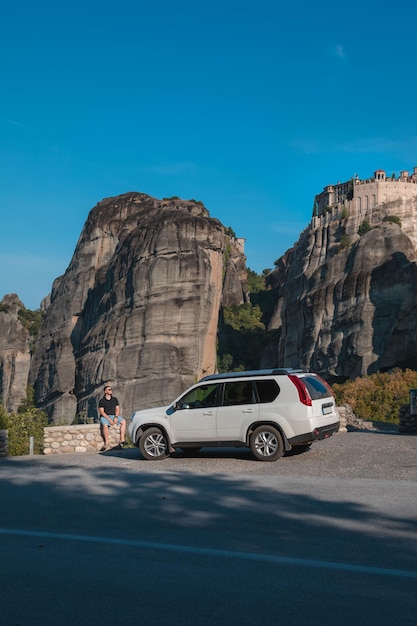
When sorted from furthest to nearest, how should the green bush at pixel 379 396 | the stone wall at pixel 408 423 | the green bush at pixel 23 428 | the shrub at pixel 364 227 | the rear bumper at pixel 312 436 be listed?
the shrub at pixel 364 227 < the green bush at pixel 379 396 < the green bush at pixel 23 428 < the stone wall at pixel 408 423 < the rear bumper at pixel 312 436

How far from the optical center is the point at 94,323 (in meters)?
73.8

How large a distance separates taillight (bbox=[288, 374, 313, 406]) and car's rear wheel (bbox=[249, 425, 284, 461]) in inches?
31.4

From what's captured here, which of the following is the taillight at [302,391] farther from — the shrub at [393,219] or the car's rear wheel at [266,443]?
the shrub at [393,219]

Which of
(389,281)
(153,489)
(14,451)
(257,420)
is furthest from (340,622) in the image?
(389,281)

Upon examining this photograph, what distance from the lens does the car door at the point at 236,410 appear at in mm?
13141

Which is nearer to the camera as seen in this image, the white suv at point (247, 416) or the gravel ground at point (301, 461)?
the gravel ground at point (301, 461)

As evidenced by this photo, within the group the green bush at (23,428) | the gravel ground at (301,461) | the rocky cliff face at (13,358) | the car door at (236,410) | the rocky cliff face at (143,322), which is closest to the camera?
the gravel ground at (301,461)

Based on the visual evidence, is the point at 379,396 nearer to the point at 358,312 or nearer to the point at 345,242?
the point at 358,312

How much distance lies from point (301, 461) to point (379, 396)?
1271 inches

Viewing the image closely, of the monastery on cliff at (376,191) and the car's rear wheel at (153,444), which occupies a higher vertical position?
the monastery on cliff at (376,191)

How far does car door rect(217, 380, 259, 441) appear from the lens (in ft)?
43.1

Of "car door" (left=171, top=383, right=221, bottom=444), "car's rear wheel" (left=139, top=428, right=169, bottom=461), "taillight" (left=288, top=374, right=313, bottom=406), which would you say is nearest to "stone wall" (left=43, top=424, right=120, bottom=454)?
"car's rear wheel" (left=139, top=428, right=169, bottom=461)

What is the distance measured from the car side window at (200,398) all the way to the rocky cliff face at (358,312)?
5002 cm

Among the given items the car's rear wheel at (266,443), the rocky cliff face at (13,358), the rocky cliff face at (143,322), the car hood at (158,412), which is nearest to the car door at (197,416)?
the car hood at (158,412)
